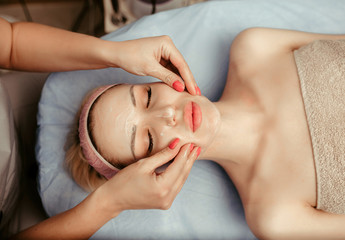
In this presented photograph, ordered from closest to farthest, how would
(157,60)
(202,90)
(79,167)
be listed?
(157,60), (79,167), (202,90)

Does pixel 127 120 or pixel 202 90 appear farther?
pixel 202 90

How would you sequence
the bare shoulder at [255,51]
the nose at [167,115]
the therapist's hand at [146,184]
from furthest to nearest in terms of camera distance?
the bare shoulder at [255,51], the nose at [167,115], the therapist's hand at [146,184]

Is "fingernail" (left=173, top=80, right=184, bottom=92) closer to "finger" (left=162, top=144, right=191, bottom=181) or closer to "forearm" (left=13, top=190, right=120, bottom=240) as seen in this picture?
"finger" (left=162, top=144, right=191, bottom=181)

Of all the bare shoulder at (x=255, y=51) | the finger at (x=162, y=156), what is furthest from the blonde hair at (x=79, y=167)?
the bare shoulder at (x=255, y=51)

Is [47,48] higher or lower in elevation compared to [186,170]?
higher

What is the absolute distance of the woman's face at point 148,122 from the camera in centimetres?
94

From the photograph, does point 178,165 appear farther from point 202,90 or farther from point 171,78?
point 202,90

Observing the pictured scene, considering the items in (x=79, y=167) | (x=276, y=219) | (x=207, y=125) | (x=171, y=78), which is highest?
(x=171, y=78)

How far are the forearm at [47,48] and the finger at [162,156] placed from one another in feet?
1.42

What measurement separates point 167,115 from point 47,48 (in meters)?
0.58

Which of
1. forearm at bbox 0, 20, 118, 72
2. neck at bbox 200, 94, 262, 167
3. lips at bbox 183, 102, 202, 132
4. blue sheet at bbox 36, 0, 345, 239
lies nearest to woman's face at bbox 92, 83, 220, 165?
lips at bbox 183, 102, 202, 132

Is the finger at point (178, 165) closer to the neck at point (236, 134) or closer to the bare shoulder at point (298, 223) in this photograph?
the neck at point (236, 134)

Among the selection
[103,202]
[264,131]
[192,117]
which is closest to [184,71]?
[192,117]

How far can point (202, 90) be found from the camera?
1.31 m
